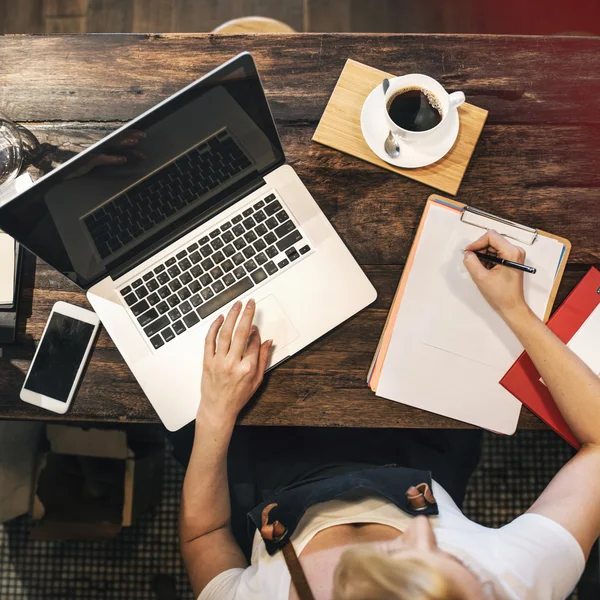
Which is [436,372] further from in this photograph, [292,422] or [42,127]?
[42,127]

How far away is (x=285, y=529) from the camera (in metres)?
0.94

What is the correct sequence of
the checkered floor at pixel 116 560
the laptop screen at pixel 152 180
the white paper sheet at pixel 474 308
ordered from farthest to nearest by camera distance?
the checkered floor at pixel 116 560 → the white paper sheet at pixel 474 308 → the laptop screen at pixel 152 180

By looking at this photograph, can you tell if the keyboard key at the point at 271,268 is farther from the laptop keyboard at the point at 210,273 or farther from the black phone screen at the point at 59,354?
the black phone screen at the point at 59,354

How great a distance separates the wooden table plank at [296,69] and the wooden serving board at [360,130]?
2 cm

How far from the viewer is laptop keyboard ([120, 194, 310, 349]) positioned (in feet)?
3.33

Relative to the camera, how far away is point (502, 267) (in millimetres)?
976

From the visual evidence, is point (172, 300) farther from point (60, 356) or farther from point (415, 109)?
point (415, 109)

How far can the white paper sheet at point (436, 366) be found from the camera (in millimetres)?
988

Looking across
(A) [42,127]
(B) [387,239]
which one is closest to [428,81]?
(B) [387,239]

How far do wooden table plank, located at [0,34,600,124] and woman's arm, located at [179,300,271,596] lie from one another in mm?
460

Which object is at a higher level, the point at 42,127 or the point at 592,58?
the point at 592,58

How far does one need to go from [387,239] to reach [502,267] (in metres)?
0.22

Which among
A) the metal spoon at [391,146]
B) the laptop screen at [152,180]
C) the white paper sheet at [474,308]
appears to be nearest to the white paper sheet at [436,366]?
the white paper sheet at [474,308]

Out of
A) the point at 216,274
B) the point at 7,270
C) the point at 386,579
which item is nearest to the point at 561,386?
the point at 386,579
